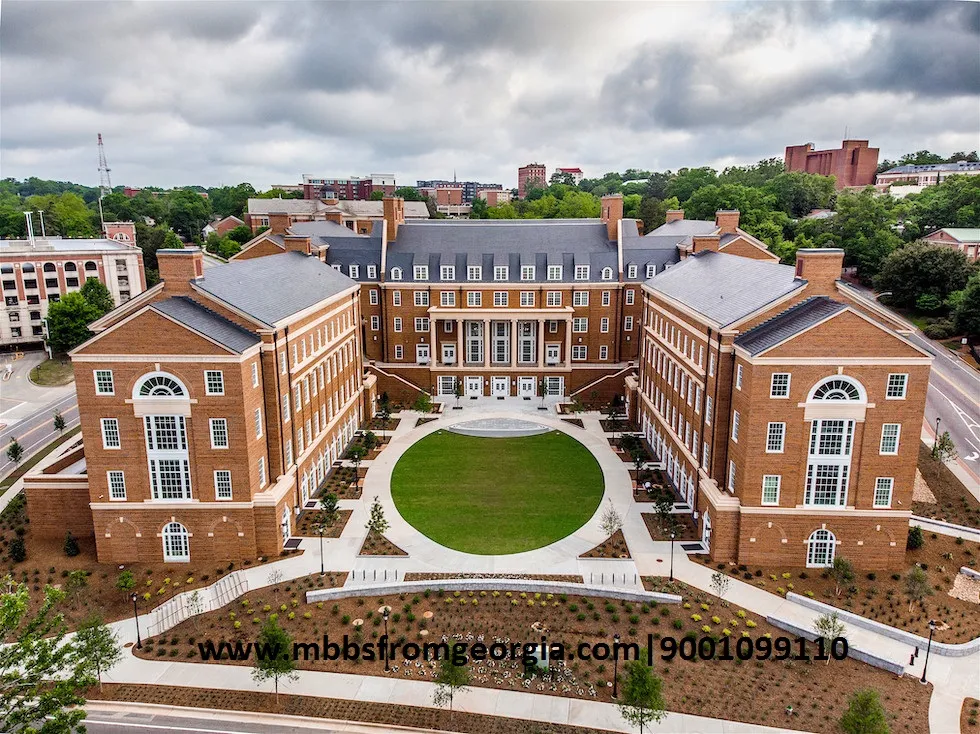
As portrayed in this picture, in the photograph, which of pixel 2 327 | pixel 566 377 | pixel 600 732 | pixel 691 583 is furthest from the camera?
pixel 2 327

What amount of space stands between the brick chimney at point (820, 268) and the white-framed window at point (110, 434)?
39762 millimetres

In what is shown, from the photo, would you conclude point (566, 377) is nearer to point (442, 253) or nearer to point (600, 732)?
point (442, 253)

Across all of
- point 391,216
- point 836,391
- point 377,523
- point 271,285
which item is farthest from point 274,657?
point 391,216

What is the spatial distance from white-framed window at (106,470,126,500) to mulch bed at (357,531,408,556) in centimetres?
1371

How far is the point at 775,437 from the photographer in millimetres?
34469

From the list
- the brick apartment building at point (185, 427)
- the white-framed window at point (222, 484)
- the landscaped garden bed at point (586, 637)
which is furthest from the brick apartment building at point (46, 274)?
the landscaped garden bed at point (586, 637)

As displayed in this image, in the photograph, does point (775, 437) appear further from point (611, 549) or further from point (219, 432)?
point (219, 432)

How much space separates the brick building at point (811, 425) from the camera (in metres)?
33.3

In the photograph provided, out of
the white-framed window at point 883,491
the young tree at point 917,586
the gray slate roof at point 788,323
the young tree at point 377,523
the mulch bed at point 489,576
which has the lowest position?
the mulch bed at point 489,576

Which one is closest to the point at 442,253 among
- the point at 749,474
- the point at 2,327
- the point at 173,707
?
the point at 749,474

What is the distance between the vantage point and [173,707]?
26.4m

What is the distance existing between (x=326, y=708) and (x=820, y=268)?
34005 millimetres

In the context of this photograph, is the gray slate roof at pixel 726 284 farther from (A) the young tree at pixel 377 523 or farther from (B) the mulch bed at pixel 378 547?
(B) the mulch bed at pixel 378 547

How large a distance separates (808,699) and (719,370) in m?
17.8
